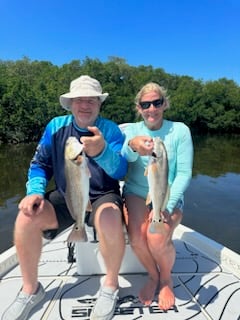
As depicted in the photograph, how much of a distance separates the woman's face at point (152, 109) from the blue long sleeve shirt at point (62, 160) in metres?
0.28

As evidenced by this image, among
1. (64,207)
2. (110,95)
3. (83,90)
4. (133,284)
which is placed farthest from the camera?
(110,95)

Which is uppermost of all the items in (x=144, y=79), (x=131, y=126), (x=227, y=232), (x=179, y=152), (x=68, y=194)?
(x=144, y=79)

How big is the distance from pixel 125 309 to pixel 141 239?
1.81 feet

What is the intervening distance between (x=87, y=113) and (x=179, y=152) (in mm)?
835

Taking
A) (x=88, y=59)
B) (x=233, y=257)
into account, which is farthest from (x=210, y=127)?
(x=233, y=257)

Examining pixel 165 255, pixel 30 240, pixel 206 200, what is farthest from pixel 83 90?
pixel 206 200

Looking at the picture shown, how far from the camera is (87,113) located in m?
2.77

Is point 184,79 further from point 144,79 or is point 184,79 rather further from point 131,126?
point 131,126

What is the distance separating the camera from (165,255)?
273 cm

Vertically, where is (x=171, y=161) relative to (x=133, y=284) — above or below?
above

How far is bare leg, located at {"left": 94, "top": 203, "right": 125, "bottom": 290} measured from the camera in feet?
8.44

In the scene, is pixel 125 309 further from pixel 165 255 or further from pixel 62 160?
pixel 62 160

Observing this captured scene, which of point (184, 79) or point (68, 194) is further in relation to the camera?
point (184, 79)

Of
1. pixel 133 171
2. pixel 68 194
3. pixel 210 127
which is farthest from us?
pixel 210 127
